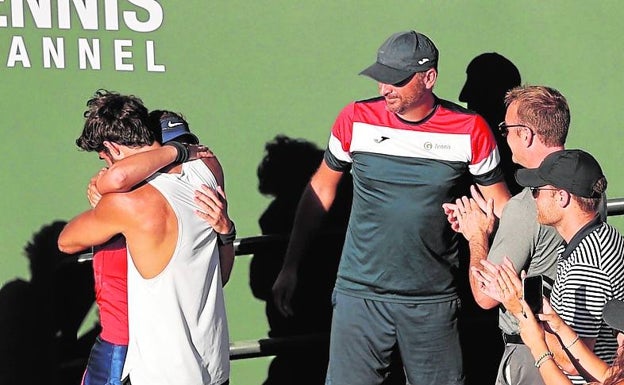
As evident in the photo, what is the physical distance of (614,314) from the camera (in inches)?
149

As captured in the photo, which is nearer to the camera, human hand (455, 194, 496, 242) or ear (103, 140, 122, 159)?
ear (103, 140, 122, 159)

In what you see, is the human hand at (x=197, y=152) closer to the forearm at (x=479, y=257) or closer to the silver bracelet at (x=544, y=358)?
the forearm at (x=479, y=257)

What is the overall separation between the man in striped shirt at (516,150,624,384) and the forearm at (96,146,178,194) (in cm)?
131

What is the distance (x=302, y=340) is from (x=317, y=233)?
56 cm

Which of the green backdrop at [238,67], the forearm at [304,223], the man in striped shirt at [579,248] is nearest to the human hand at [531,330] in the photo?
the man in striped shirt at [579,248]

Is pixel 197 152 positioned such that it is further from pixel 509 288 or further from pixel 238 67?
pixel 509 288

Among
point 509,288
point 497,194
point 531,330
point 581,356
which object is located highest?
point 497,194

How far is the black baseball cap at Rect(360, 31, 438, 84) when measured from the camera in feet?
15.8

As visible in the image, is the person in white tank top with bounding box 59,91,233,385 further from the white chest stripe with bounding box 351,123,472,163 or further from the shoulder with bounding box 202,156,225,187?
the white chest stripe with bounding box 351,123,472,163

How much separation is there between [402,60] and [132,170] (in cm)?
128

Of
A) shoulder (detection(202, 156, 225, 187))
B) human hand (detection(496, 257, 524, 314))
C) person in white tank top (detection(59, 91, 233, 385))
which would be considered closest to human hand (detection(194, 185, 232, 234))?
person in white tank top (detection(59, 91, 233, 385))

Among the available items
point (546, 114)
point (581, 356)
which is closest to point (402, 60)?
point (546, 114)

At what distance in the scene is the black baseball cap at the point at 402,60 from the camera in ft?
15.8

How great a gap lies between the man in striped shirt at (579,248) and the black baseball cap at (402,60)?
0.82m
